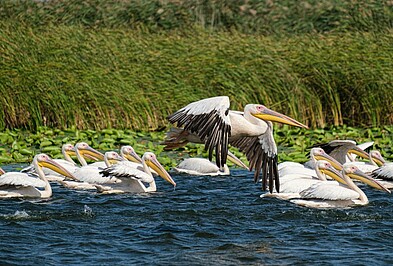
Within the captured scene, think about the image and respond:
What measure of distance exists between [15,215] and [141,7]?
13.8 m

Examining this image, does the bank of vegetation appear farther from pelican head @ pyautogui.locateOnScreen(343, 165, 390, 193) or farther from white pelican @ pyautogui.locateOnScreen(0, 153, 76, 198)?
pelican head @ pyautogui.locateOnScreen(343, 165, 390, 193)

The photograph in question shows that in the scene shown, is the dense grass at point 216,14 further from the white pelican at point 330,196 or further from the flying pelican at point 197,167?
the white pelican at point 330,196

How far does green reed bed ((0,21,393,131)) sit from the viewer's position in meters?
12.6

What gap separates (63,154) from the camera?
1020 centimetres

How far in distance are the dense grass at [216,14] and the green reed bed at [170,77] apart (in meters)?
3.06

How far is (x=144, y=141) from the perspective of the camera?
1209 cm

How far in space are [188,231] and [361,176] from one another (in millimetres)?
2238

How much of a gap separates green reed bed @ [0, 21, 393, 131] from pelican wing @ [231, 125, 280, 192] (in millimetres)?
4486

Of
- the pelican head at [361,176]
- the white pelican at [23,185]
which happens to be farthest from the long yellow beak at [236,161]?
the white pelican at [23,185]

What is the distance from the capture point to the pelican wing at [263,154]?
822 centimetres

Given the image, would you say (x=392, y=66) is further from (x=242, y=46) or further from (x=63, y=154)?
(x=63, y=154)

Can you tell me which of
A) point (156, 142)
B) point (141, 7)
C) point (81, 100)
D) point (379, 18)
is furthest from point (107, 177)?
point (141, 7)

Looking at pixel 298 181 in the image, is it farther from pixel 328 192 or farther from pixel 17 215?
pixel 17 215

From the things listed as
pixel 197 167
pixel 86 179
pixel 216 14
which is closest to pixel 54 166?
pixel 86 179
